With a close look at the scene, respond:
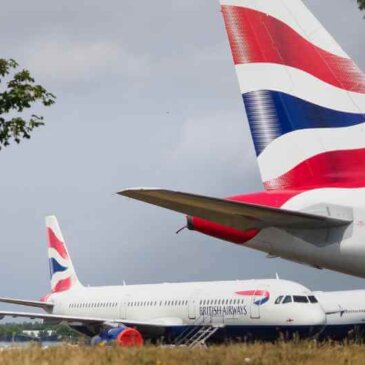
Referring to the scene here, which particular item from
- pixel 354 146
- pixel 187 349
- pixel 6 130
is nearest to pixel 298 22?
pixel 354 146

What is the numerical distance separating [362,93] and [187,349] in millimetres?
3708

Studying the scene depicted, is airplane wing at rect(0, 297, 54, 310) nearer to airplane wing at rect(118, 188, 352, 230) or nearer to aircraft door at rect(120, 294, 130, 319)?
aircraft door at rect(120, 294, 130, 319)

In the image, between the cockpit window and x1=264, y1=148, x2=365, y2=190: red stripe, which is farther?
the cockpit window

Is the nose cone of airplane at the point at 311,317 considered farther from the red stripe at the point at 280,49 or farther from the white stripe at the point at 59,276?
the red stripe at the point at 280,49

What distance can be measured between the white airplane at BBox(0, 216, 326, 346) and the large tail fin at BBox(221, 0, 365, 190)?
61.9ft

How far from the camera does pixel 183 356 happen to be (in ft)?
35.9

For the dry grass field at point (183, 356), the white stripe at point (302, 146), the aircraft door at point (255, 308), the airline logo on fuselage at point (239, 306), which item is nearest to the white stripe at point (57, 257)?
the airline logo on fuselage at point (239, 306)

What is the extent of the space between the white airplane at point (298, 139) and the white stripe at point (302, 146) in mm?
12

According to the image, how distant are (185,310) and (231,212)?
3093cm

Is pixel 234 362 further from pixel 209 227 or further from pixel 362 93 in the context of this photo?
pixel 362 93

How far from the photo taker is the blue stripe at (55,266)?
174 feet

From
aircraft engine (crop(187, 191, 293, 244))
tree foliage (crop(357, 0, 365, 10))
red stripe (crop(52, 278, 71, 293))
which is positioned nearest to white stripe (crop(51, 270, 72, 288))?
red stripe (crop(52, 278, 71, 293))

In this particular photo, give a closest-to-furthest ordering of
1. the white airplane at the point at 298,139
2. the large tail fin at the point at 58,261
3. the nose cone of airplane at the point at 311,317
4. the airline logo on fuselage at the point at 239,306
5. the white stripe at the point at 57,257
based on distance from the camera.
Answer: the white airplane at the point at 298,139 → the nose cone of airplane at the point at 311,317 → the airline logo on fuselage at the point at 239,306 → the large tail fin at the point at 58,261 → the white stripe at the point at 57,257

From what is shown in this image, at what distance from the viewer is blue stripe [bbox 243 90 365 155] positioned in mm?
12219
